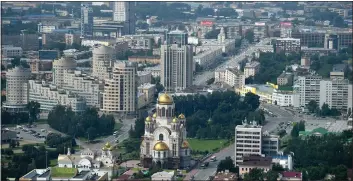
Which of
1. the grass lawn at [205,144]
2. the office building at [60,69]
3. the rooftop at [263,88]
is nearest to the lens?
the grass lawn at [205,144]

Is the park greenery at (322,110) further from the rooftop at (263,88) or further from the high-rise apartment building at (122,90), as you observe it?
the high-rise apartment building at (122,90)

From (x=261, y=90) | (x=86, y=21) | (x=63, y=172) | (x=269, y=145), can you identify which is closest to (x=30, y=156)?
(x=63, y=172)

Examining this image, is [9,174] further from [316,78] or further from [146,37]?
[146,37]

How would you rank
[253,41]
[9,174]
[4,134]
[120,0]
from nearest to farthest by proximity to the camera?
[9,174] → [4,134] → [253,41] → [120,0]

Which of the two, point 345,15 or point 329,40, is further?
point 345,15

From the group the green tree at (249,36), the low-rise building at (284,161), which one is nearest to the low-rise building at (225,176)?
the low-rise building at (284,161)

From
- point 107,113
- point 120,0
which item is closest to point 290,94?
point 107,113
